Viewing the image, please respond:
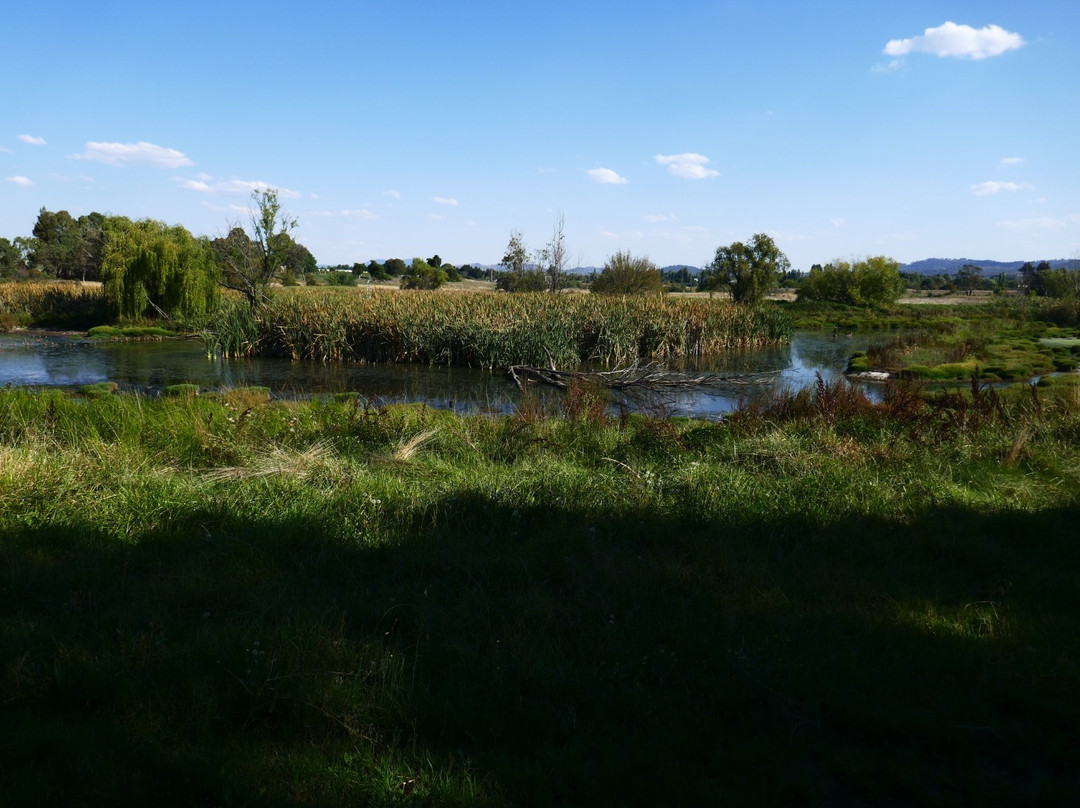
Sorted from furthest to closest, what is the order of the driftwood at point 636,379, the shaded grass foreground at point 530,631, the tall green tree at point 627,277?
the tall green tree at point 627,277, the driftwood at point 636,379, the shaded grass foreground at point 530,631

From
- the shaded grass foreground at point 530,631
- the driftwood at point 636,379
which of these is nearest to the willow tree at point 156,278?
the driftwood at point 636,379

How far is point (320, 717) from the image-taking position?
116 inches

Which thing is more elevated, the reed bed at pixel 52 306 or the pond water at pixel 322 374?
the reed bed at pixel 52 306

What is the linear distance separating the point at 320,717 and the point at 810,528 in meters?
3.63

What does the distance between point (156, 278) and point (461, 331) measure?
15.8 m

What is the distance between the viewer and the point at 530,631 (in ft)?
12.0

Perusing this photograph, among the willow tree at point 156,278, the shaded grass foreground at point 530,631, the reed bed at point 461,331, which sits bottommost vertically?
the shaded grass foreground at point 530,631

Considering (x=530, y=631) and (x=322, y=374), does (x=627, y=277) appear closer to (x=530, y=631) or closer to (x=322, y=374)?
(x=322, y=374)

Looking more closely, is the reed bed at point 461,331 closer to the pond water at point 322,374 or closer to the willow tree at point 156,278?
the pond water at point 322,374

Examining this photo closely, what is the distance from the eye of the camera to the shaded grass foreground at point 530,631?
106 inches

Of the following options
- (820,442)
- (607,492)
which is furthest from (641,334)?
(607,492)

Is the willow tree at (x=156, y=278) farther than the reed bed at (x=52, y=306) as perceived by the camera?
No

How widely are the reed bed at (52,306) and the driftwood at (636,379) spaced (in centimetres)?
2358

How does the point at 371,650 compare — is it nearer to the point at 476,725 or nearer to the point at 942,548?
the point at 476,725
